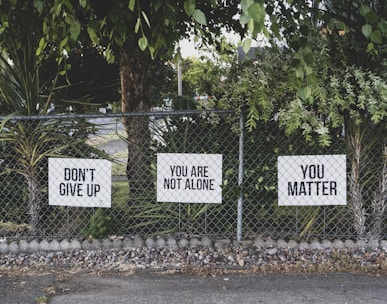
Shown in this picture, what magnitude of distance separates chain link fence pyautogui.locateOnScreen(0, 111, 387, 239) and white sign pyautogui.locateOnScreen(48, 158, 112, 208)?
0.01 meters

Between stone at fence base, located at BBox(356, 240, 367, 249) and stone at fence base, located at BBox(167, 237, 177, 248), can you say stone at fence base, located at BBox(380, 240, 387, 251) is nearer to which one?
stone at fence base, located at BBox(356, 240, 367, 249)

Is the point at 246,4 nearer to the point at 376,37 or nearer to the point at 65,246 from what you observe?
the point at 376,37

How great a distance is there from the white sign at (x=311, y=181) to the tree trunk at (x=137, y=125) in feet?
4.81

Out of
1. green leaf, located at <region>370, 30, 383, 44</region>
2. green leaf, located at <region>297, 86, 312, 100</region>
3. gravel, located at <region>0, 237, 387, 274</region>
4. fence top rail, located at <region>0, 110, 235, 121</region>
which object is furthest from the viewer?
fence top rail, located at <region>0, 110, 235, 121</region>

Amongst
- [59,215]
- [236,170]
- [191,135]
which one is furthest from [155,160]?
[59,215]

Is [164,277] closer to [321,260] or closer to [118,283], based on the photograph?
[118,283]

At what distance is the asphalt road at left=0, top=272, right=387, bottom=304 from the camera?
12.2 ft

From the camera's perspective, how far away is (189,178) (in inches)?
188

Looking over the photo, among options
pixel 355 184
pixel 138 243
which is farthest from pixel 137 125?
pixel 355 184

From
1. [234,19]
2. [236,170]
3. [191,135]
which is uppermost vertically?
[234,19]

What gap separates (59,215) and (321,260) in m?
2.94

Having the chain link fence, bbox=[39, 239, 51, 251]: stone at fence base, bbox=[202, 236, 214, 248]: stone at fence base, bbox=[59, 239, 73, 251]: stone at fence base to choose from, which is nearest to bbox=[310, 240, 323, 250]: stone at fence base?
the chain link fence

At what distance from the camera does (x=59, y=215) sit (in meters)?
5.20

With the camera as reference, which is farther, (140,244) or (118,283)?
(140,244)
